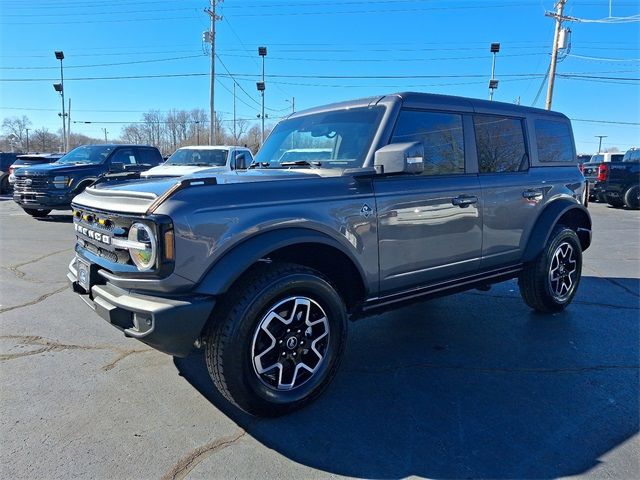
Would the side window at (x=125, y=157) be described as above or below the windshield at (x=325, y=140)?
above

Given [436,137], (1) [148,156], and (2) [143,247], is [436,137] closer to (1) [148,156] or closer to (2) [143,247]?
(2) [143,247]

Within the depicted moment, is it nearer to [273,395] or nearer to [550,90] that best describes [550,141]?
[273,395]

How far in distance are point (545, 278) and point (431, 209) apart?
1.87 meters

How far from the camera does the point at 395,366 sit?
11.4 ft

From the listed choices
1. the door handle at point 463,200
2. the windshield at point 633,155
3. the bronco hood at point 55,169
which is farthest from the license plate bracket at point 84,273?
the windshield at point 633,155

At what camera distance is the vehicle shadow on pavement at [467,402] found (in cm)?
240

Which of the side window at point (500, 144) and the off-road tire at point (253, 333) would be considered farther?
the side window at point (500, 144)

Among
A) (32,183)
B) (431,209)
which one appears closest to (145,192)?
(431,209)

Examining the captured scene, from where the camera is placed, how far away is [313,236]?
283 cm

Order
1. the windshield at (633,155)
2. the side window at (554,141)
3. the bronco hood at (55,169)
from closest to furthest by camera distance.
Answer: the side window at (554,141), the bronco hood at (55,169), the windshield at (633,155)

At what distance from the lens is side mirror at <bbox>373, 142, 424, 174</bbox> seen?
2.91 metres

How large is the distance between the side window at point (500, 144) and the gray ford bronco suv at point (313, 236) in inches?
0.8

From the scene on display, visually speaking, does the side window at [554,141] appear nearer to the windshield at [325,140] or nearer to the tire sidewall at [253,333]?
the windshield at [325,140]

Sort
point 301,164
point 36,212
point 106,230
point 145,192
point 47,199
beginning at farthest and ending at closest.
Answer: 1. point 36,212
2. point 47,199
3. point 301,164
4. point 106,230
5. point 145,192
